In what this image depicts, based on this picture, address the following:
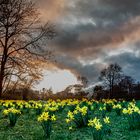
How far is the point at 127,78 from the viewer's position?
43.4 metres

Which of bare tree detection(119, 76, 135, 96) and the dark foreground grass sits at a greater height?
bare tree detection(119, 76, 135, 96)

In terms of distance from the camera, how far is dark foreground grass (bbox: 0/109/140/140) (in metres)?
6.96

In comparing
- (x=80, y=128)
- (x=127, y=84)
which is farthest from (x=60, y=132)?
(x=127, y=84)

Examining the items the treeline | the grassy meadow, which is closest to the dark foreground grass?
the grassy meadow

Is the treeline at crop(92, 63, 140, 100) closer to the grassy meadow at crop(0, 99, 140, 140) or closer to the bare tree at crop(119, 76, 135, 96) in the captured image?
the bare tree at crop(119, 76, 135, 96)

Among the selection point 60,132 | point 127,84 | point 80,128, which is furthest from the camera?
point 127,84

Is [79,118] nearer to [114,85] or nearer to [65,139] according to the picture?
[65,139]

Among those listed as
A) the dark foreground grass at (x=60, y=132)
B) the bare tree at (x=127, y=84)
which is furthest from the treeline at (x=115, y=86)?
the dark foreground grass at (x=60, y=132)

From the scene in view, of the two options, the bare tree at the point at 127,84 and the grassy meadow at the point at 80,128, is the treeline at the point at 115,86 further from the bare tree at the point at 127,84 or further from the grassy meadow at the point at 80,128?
the grassy meadow at the point at 80,128

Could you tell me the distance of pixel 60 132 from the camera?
25.4ft

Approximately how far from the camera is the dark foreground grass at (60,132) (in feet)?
22.8

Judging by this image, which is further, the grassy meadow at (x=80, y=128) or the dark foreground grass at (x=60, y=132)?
the dark foreground grass at (x=60, y=132)

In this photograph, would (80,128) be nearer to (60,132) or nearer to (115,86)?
(60,132)

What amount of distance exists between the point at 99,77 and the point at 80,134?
3664 centimetres
